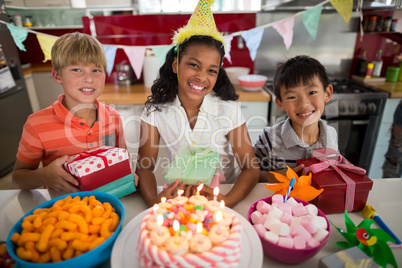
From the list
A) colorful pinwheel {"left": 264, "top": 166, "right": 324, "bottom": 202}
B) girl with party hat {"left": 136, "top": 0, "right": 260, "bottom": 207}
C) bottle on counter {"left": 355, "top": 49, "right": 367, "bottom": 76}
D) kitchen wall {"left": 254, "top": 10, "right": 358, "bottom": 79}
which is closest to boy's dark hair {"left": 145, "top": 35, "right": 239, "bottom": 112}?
girl with party hat {"left": 136, "top": 0, "right": 260, "bottom": 207}

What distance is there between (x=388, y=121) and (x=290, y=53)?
1204 mm

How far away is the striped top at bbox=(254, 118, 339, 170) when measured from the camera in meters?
1.22

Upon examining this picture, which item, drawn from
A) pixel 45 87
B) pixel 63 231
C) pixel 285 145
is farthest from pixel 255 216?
pixel 45 87

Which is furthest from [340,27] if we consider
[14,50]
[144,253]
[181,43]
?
[14,50]

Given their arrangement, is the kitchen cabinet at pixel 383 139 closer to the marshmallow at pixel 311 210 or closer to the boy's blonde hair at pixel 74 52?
the marshmallow at pixel 311 210

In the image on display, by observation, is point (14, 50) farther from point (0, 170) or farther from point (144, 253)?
point (144, 253)

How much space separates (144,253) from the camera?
560 millimetres

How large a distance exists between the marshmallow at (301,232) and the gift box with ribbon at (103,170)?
56 centimetres

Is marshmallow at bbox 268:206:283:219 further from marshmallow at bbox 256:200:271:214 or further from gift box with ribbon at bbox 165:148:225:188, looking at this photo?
gift box with ribbon at bbox 165:148:225:188

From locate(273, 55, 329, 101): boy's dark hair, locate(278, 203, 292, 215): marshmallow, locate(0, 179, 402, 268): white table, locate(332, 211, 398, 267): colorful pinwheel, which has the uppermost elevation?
locate(273, 55, 329, 101): boy's dark hair

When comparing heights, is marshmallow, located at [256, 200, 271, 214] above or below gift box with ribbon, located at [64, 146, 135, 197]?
below

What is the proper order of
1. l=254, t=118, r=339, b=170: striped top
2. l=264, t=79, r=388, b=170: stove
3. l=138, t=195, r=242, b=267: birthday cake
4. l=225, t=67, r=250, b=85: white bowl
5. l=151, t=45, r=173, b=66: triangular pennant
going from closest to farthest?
l=138, t=195, r=242, b=267: birthday cake < l=254, t=118, r=339, b=170: striped top < l=151, t=45, r=173, b=66: triangular pennant < l=264, t=79, r=388, b=170: stove < l=225, t=67, r=250, b=85: white bowl

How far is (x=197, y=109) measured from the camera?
129cm

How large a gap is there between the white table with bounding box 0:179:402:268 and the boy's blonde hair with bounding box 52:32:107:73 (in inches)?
21.8
